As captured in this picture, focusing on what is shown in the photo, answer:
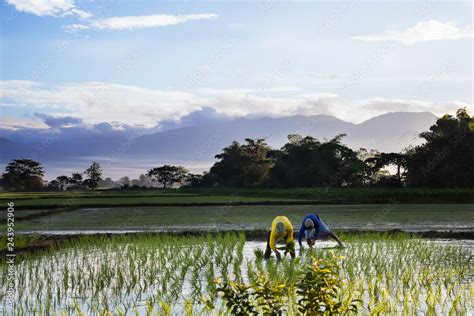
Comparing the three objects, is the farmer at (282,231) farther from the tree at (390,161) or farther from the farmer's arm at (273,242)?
the tree at (390,161)

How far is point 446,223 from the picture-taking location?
66.5 ft

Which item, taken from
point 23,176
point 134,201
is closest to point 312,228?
point 134,201

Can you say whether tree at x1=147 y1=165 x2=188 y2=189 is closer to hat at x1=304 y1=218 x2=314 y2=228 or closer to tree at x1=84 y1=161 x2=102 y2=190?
tree at x1=84 y1=161 x2=102 y2=190

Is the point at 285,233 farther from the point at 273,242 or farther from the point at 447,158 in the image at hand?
the point at 447,158

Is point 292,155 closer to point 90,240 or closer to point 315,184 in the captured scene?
point 315,184

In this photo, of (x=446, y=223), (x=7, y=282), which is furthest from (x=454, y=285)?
(x=446, y=223)

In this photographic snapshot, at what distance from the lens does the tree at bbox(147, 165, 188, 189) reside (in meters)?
91.4

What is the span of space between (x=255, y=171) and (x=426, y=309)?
5860 centimetres

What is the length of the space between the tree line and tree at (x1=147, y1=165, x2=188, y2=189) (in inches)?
405

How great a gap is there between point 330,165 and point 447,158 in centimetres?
1456

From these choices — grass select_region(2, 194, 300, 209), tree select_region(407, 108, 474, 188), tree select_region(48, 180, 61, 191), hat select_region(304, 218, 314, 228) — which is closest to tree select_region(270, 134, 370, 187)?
tree select_region(407, 108, 474, 188)

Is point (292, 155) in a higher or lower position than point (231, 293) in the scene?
higher

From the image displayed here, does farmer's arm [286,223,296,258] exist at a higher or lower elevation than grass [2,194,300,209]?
lower

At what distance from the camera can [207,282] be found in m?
9.05
